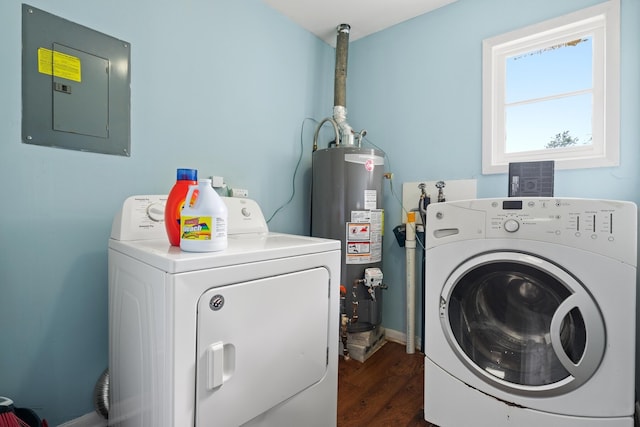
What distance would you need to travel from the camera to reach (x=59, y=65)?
118 cm

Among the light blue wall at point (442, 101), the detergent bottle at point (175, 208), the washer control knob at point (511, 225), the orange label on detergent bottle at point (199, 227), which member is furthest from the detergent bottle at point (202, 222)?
the light blue wall at point (442, 101)

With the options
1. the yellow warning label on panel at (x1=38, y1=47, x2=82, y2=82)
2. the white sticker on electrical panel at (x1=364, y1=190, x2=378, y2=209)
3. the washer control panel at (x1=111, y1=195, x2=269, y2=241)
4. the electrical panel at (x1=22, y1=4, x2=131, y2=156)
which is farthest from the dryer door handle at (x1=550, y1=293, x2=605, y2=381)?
the yellow warning label on panel at (x1=38, y1=47, x2=82, y2=82)

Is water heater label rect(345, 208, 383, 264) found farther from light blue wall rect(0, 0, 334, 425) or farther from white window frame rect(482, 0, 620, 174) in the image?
white window frame rect(482, 0, 620, 174)

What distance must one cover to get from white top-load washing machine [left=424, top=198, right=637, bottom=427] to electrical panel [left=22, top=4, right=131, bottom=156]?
1458 millimetres

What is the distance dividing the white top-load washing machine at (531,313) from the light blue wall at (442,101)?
2.63 feet

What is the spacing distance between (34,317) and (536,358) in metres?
1.87

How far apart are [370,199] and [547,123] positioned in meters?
1.14

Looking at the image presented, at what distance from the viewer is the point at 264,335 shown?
0.92 metres

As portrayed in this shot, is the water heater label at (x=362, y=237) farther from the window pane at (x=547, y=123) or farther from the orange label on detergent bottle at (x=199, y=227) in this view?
the orange label on detergent bottle at (x=199, y=227)

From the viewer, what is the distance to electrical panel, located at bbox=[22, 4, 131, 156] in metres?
1.13

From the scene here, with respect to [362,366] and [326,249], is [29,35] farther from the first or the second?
[362,366]

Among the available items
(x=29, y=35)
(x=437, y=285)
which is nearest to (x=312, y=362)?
(x=437, y=285)

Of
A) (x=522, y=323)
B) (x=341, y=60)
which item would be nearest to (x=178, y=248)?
(x=522, y=323)

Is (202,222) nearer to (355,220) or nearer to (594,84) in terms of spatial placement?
(355,220)
